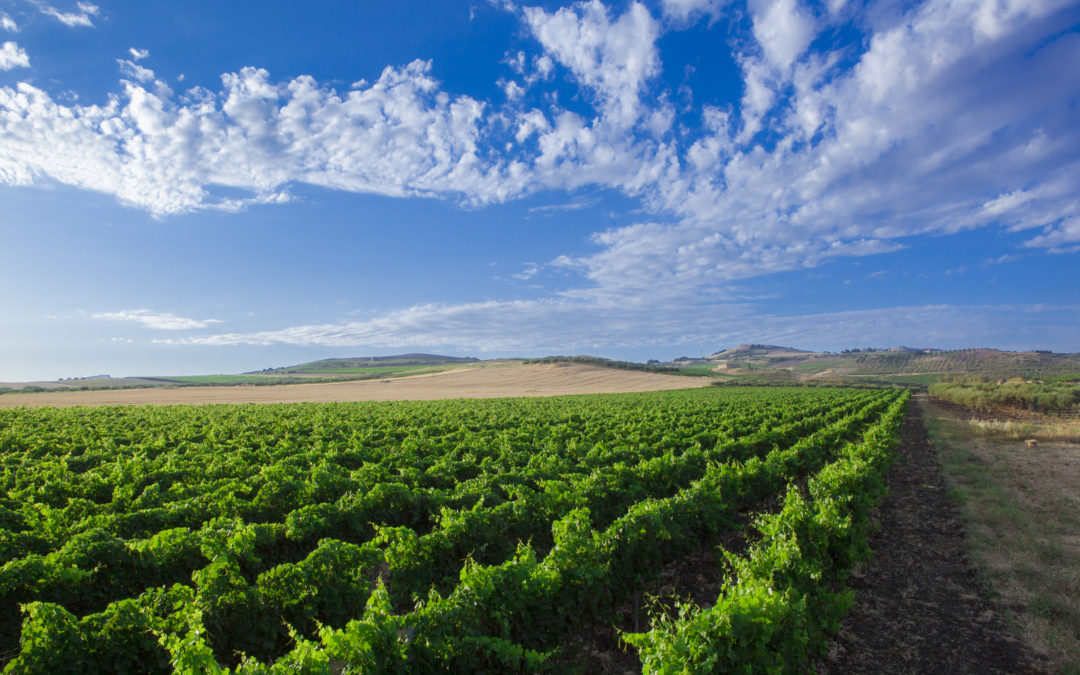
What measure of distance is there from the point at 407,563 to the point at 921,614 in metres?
9.32

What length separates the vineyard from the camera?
210 inches

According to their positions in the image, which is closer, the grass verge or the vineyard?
the vineyard

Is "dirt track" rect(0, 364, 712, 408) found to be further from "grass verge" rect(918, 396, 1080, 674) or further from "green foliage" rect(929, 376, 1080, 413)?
"grass verge" rect(918, 396, 1080, 674)

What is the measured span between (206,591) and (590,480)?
325 inches

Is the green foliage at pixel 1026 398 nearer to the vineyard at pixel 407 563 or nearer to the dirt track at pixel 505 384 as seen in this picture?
the dirt track at pixel 505 384

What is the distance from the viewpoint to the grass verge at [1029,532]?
27.1 feet

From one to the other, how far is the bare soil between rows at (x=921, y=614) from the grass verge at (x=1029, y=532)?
0.36m

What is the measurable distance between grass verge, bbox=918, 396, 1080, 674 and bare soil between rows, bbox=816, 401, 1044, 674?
359 millimetres

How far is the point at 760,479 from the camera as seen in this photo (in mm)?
14125

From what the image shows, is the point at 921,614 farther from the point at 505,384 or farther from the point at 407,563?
the point at 505,384

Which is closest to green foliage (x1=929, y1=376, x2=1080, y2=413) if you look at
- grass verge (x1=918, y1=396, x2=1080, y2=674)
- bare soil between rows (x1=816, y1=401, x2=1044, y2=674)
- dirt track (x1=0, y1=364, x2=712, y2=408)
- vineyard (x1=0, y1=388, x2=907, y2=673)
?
grass verge (x1=918, y1=396, x2=1080, y2=674)

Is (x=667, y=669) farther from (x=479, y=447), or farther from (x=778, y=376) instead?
(x=778, y=376)

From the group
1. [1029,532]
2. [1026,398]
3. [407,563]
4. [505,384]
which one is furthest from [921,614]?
[505,384]

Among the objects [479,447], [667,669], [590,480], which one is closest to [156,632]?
[667,669]
